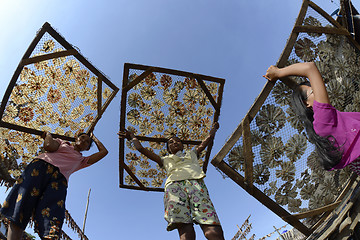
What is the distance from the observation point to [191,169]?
302 cm

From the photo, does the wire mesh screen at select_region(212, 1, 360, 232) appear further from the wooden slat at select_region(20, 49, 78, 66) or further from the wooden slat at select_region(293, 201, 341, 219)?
the wooden slat at select_region(20, 49, 78, 66)

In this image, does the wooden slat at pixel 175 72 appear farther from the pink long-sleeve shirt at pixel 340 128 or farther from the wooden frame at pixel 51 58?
→ the pink long-sleeve shirt at pixel 340 128

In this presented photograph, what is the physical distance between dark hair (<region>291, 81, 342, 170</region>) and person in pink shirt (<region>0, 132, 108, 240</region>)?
2.05 metres

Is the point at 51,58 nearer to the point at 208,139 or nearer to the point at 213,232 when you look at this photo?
the point at 208,139

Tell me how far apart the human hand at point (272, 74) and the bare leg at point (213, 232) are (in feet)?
4.38

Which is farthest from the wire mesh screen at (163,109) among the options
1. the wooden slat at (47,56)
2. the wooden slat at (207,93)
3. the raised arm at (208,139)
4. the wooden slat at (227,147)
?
the wooden slat at (227,147)

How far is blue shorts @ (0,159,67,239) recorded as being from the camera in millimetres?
2434

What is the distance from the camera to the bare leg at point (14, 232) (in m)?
2.35

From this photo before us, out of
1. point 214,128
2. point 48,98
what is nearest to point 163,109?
point 214,128

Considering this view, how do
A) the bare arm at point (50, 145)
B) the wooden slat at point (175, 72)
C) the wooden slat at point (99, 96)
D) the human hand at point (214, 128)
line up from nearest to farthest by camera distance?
the bare arm at point (50, 145)
the wooden slat at point (175, 72)
the human hand at point (214, 128)
the wooden slat at point (99, 96)

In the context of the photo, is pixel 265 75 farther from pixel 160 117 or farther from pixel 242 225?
pixel 242 225

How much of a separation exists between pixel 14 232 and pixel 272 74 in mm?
2451

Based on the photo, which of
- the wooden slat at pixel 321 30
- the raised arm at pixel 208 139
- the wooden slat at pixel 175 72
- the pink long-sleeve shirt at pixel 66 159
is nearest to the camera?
the wooden slat at pixel 321 30

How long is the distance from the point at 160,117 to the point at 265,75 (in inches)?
69.6
